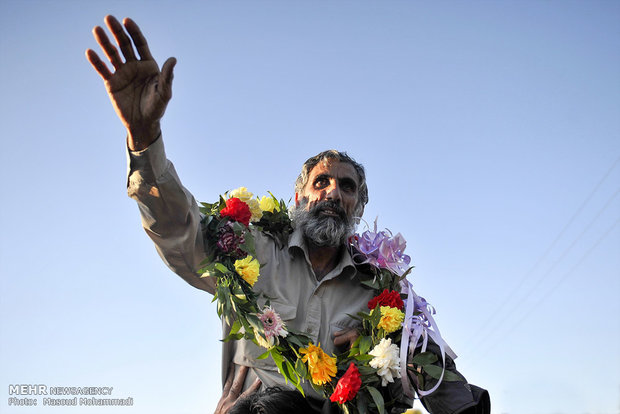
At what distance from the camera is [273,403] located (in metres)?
3.62

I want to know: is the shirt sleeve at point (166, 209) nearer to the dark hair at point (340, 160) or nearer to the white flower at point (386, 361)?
the white flower at point (386, 361)

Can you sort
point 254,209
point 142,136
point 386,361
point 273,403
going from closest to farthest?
1. point 142,136
2. point 273,403
3. point 386,361
4. point 254,209

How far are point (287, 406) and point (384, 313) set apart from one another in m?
0.95

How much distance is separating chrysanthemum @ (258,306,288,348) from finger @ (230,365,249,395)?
54cm

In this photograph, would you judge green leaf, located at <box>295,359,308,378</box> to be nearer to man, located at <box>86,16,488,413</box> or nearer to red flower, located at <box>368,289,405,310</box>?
man, located at <box>86,16,488,413</box>

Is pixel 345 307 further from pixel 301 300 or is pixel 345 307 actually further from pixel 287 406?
pixel 287 406

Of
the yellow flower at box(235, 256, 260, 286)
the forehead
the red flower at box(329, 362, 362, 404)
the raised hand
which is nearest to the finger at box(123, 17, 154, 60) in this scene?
the raised hand

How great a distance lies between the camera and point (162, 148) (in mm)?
3574

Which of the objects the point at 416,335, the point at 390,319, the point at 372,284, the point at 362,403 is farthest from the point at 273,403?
the point at 372,284

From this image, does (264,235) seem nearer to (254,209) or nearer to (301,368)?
(254,209)

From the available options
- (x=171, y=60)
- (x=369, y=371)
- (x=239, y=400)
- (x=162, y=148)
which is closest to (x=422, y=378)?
(x=369, y=371)

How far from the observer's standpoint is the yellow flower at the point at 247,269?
3.90m

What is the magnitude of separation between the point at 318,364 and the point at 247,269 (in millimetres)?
770

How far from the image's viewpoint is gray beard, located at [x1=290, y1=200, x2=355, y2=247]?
4.71 meters
